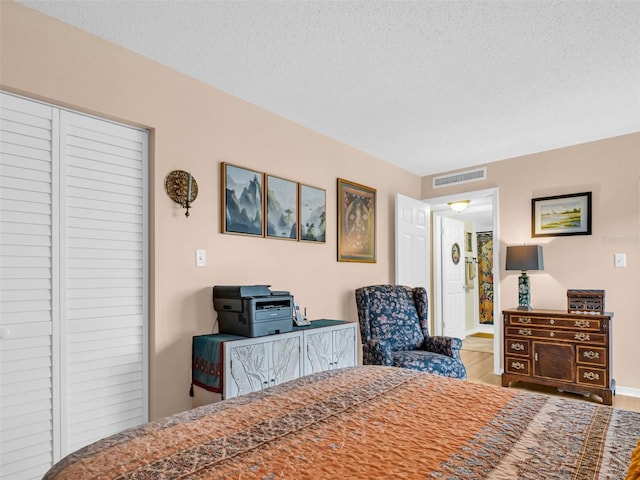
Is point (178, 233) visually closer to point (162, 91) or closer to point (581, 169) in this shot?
point (162, 91)

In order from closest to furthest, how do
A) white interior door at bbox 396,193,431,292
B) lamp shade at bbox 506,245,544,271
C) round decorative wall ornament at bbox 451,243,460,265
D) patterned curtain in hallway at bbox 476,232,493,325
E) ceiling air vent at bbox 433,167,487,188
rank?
lamp shade at bbox 506,245,544,271
white interior door at bbox 396,193,431,292
ceiling air vent at bbox 433,167,487,188
round decorative wall ornament at bbox 451,243,460,265
patterned curtain in hallway at bbox 476,232,493,325

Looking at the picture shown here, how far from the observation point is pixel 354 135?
3.78m

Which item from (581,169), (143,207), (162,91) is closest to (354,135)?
(162,91)

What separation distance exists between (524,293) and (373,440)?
361 cm

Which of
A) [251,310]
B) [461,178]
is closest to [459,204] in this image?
[461,178]

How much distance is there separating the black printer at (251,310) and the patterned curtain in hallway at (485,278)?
6234 millimetres

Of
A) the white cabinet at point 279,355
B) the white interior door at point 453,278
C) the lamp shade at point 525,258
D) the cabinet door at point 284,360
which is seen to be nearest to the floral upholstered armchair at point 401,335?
the white cabinet at point 279,355

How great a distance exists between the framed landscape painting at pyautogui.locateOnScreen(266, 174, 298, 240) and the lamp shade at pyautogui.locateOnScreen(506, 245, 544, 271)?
2.32 meters

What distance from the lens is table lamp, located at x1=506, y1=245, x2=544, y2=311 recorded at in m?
3.96

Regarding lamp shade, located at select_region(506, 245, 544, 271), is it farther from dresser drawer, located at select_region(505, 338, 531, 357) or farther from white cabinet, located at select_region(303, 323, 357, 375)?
white cabinet, located at select_region(303, 323, 357, 375)

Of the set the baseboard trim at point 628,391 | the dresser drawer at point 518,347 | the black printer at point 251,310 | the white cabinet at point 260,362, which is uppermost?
the black printer at point 251,310

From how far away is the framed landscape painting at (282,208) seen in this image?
3.15m

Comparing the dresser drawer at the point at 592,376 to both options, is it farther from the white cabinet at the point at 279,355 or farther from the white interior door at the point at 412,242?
the white cabinet at the point at 279,355

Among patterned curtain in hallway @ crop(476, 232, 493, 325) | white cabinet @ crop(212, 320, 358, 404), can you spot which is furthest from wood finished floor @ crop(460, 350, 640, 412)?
patterned curtain in hallway @ crop(476, 232, 493, 325)
